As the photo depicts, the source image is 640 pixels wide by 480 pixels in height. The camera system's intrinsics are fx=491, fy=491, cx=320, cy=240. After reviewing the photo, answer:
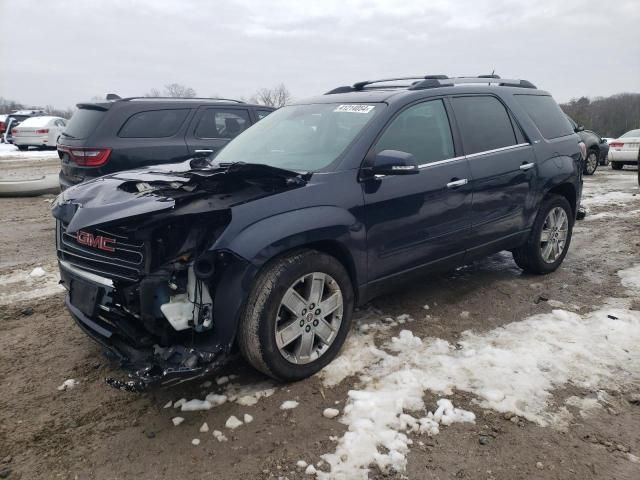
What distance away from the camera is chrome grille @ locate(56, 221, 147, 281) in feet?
8.80

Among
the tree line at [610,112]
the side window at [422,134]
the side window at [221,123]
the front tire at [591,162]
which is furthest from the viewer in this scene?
the tree line at [610,112]

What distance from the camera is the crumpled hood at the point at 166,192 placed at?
8.71ft

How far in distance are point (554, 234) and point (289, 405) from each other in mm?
3504

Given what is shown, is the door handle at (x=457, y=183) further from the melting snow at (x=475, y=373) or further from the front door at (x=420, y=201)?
the melting snow at (x=475, y=373)

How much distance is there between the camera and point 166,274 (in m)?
2.65

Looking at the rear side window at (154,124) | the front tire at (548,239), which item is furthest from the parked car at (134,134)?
the front tire at (548,239)

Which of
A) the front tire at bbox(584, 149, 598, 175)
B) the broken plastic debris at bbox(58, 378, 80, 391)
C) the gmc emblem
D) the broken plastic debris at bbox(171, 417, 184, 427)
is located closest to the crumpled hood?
the gmc emblem

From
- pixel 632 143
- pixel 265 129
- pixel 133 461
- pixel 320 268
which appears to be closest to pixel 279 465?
pixel 133 461

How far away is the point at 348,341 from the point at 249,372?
30.4 inches

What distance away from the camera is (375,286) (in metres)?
3.46

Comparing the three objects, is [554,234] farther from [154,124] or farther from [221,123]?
[154,124]

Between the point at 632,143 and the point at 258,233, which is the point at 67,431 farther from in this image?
→ the point at 632,143

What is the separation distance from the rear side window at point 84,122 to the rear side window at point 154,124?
1.10 feet

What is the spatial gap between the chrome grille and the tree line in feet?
110
